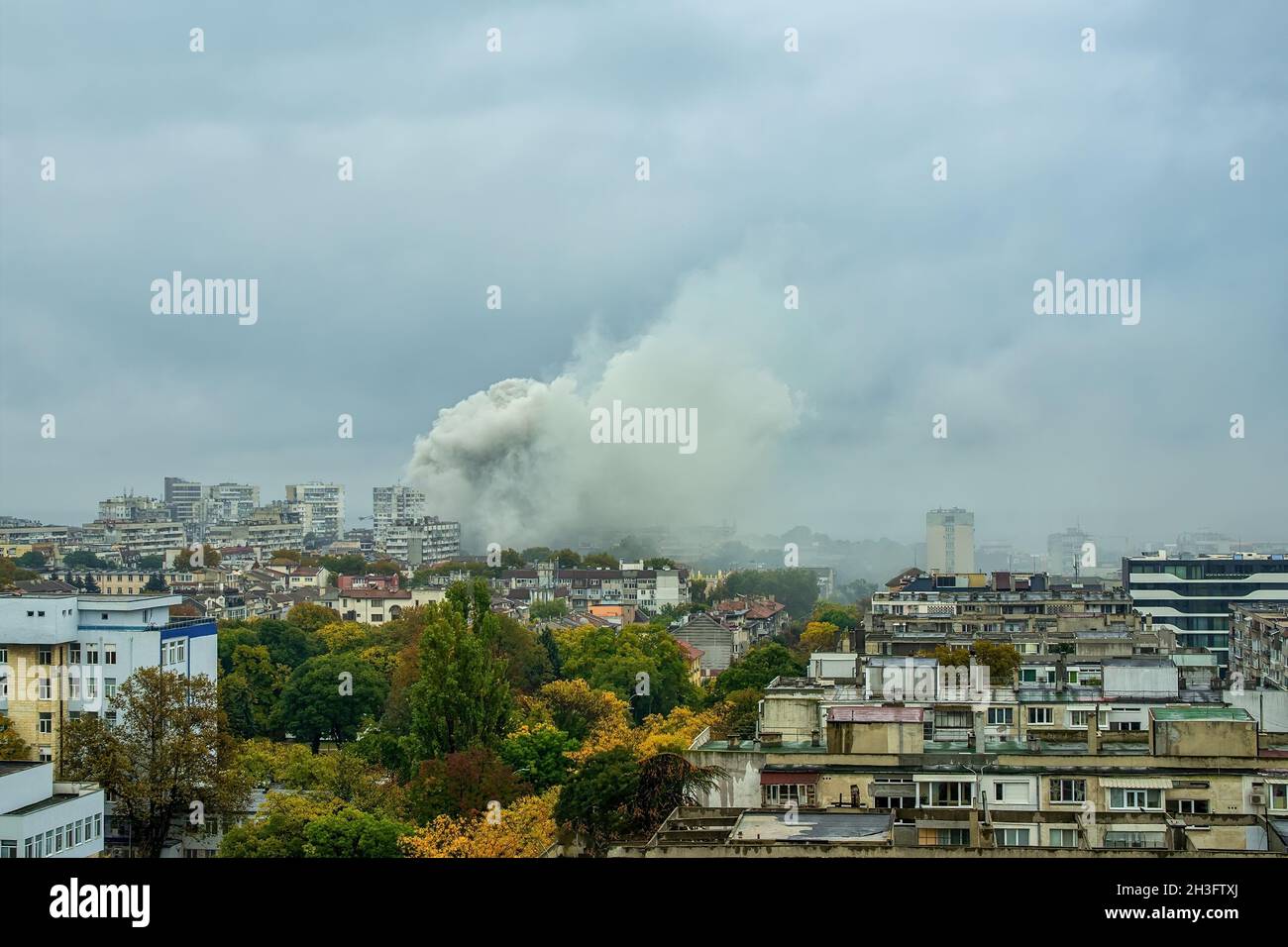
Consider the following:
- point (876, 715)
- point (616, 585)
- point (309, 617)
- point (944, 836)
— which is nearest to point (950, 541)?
point (616, 585)

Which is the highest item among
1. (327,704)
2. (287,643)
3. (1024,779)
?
(1024,779)

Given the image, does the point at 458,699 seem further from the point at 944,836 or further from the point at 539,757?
the point at 944,836

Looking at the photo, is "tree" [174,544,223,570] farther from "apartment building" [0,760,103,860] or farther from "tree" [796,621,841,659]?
"apartment building" [0,760,103,860]

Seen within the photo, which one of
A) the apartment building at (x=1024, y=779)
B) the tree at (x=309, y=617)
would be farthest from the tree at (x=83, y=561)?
the apartment building at (x=1024, y=779)

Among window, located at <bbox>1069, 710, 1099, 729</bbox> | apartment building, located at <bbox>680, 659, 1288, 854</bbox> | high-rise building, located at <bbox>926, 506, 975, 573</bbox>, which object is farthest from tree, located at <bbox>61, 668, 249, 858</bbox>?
high-rise building, located at <bbox>926, 506, 975, 573</bbox>

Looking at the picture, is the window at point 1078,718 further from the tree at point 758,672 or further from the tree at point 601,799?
the tree at point 758,672
